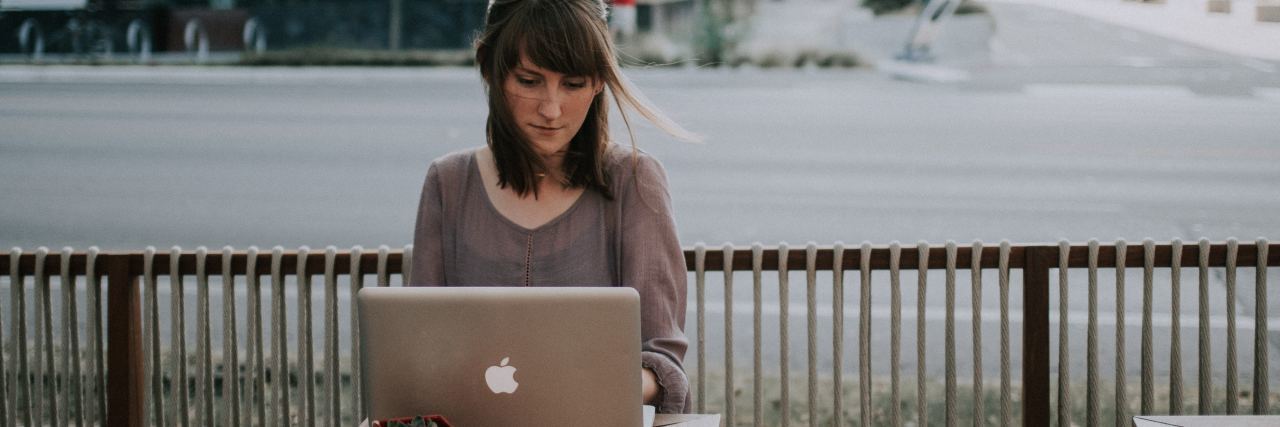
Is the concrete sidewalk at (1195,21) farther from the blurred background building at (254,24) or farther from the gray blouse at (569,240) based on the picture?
the blurred background building at (254,24)

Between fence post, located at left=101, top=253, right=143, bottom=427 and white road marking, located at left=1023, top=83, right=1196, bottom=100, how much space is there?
29.5ft

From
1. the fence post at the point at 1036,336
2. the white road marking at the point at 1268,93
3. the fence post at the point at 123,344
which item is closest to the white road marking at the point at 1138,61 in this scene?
the white road marking at the point at 1268,93

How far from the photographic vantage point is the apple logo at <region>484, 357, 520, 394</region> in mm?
1296

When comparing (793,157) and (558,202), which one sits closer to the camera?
(558,202)

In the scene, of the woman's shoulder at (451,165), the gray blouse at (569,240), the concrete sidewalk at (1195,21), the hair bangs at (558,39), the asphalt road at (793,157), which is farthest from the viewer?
the asphalt road at (793,157)

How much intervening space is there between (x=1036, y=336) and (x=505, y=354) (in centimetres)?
157

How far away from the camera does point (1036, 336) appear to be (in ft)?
8.13

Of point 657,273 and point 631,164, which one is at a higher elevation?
point 631,164

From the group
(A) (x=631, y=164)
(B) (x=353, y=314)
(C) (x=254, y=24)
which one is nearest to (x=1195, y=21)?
(B) (x=353, y=314)

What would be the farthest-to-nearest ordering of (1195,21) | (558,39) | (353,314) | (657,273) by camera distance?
1. (1195,21)
2. (353,314)
3. (657,273)
4. (558,39)

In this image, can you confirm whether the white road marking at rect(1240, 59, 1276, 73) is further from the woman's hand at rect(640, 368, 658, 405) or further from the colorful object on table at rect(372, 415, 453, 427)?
the colorful object on table at rect(372, 415, 453, 427)

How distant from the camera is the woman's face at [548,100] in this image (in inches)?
62.5

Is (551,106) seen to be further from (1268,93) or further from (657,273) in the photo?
(1268,93)

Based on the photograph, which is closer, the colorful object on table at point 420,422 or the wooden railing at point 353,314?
the colorful object on table at point 420,422
